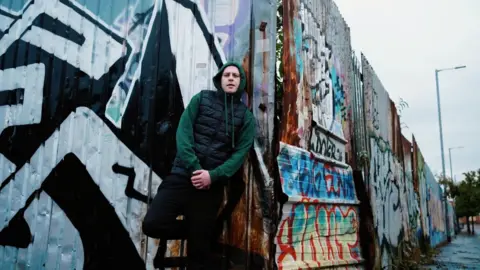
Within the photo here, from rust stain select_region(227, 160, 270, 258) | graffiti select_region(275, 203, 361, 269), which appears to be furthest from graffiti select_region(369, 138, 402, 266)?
rust stain select_region(227, 160, 270, 258)

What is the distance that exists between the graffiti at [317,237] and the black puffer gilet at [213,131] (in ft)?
3.22

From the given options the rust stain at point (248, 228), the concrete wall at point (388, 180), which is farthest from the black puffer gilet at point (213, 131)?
the concrete wall at point (388, 180)

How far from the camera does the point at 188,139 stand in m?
2.78

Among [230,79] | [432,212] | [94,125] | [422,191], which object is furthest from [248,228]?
[432,212]

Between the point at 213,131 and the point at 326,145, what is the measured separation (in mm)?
1944

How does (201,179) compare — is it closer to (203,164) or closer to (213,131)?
(203,164)

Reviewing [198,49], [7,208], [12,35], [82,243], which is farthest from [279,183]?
[12,35]

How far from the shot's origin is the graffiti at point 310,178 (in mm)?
3557

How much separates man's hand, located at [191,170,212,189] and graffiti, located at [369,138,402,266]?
3364 millimetres

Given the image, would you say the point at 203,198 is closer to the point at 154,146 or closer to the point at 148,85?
the point at 154,146

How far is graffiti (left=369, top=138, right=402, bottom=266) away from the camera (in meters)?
5.55

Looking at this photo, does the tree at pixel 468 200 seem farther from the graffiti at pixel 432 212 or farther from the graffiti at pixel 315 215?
the graffiti at pixel 315 215

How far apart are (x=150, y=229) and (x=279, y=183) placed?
125cm

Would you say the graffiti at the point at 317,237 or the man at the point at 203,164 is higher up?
the man at the point at 203,164
